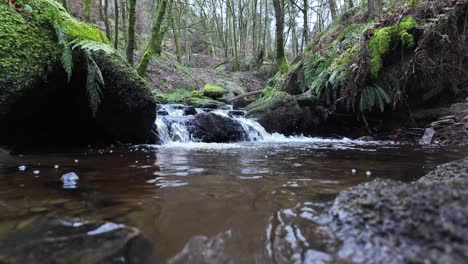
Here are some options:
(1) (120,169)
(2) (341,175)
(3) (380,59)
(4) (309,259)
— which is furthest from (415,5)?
(4) (309,259)

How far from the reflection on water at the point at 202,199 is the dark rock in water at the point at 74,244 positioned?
3.6 inches

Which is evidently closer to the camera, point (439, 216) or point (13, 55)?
point (439, 216)

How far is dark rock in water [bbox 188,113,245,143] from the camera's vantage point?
845 cm

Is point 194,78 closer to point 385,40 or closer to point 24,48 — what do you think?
point 385,40

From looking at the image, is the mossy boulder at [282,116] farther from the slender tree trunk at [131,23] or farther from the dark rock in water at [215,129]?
the slender tree trunk at [131,23]

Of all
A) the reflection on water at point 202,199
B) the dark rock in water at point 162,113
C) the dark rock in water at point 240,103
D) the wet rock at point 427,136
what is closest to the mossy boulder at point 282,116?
the dark rock in water at point 162,113

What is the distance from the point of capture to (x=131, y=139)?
668cm

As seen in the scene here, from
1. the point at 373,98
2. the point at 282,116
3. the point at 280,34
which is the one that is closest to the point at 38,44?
the point at 282,116

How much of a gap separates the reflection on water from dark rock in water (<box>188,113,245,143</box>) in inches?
165

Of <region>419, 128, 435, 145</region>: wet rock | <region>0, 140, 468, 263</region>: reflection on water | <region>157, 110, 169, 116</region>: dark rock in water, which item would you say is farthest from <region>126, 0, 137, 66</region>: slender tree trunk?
<region>419, 128, 435, 145</region>: wet rock

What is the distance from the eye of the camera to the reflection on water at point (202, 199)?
1.59 metres

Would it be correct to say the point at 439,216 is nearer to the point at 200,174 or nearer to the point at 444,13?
the point at 200,174

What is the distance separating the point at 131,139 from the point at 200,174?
3748 mm

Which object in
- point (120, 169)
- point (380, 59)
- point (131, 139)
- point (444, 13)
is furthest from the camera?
point (380, 59)
